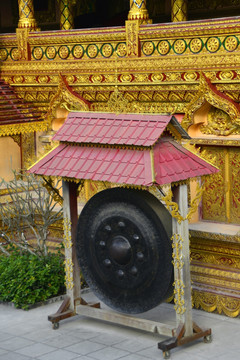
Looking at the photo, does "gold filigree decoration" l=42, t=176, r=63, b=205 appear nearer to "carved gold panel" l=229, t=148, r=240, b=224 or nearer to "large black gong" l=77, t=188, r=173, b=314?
"large black gong" l=77, t=188, r=173, b=314

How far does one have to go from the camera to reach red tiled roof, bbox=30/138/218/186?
470 inches

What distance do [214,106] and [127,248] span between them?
9.78 ft

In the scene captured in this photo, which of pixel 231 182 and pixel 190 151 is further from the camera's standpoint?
pixel 231 182

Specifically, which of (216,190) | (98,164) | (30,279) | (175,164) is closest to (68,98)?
(216,190)

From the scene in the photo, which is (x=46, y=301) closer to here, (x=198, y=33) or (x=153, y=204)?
(x=153, y=204)

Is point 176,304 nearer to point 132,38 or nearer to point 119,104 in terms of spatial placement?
point 119,104

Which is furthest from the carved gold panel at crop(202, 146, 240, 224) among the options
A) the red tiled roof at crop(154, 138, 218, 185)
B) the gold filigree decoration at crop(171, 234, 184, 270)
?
the gold filigree decoration at crop(171, 234, 184, 270)

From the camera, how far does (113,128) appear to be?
1273cm

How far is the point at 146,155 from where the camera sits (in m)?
12.1

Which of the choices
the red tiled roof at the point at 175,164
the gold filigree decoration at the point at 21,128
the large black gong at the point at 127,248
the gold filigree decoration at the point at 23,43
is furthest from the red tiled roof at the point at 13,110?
the red tiled roof at the point at 175,164

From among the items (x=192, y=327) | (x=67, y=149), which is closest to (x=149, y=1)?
(x=67, y=149)

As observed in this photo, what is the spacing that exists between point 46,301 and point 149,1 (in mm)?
7359

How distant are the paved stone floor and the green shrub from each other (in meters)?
0.37

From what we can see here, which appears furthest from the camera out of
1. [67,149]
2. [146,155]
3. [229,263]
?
[229,263]
